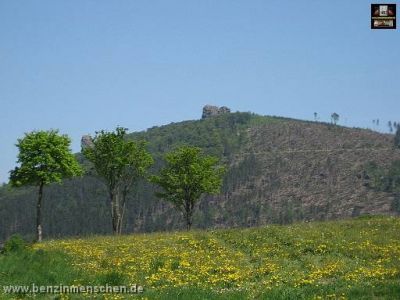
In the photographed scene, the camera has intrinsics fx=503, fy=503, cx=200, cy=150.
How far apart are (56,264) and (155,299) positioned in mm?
9924

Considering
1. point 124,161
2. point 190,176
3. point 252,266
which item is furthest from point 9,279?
point 190,176

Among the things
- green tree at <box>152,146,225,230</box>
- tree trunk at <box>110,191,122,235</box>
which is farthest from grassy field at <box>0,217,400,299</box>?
green tree at <box>152,146,225,230</box>

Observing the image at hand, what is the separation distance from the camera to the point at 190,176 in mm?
63812

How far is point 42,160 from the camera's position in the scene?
46125mm

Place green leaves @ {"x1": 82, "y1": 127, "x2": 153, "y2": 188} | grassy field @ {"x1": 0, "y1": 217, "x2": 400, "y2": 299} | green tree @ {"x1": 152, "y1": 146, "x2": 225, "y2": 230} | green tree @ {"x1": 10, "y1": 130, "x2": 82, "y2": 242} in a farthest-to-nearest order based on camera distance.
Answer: green tree @ {"x1": 152, "y1": 146, "x2": 225, "y2": 230} → green leaves @ {"x1": 82, "y1": 127, "x2": 153, "y2": 188} → green tree @ {"x1": 10, "y1": 130, "x2": 82, "y2": 242} → grassy field @ {"x1": 0, "y1": 217, "x2": 400, "y2": 299}

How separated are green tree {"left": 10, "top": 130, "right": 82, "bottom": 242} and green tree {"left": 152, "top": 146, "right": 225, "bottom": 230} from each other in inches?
725

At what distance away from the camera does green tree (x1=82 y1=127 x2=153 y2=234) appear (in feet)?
182

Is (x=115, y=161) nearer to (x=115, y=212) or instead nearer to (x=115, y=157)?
(x=115, y=157)

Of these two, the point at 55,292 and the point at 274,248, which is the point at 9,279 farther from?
the point at 274,248

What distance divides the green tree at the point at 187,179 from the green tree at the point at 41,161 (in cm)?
1841

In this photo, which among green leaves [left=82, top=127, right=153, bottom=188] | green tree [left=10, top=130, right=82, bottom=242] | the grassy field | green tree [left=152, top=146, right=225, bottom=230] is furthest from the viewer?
green tree [left=152, top=146, right=225, bottom=230]

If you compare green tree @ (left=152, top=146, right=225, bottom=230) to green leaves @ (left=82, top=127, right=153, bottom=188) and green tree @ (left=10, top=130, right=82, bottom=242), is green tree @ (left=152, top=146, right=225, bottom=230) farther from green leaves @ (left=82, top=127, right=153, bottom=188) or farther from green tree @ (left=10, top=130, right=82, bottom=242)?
green tree @ (left=10, top=130, right=82, bottom=242)

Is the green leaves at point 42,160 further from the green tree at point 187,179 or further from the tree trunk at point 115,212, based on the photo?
the green tree at point 187,179

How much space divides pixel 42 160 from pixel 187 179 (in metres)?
21.9
